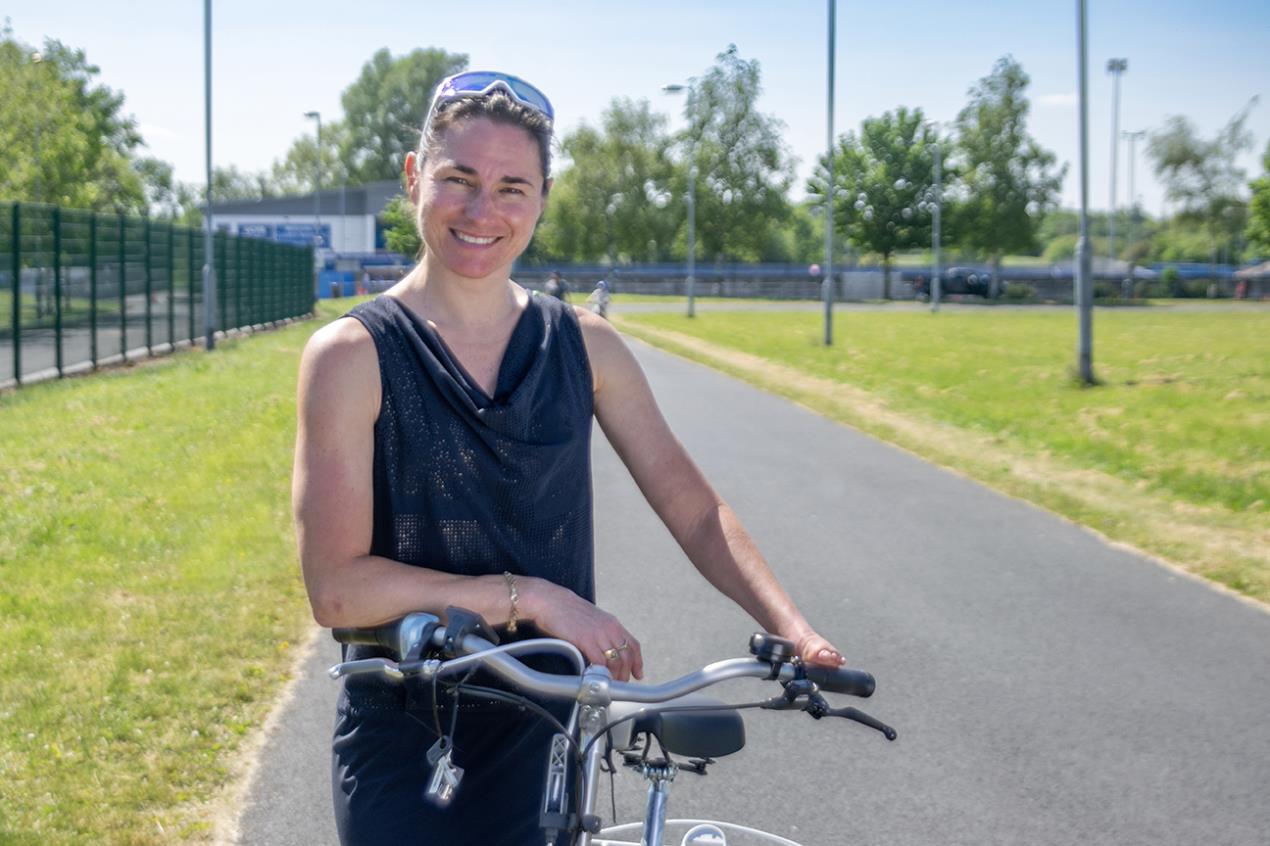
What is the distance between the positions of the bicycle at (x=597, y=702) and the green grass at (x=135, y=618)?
303cm

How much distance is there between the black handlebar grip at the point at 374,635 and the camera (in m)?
2.15

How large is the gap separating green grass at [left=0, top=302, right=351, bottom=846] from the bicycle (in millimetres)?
3032

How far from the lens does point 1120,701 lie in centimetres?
635

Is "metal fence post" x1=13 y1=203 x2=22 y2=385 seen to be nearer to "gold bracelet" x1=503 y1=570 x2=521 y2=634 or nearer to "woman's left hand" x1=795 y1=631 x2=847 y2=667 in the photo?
"gold bracelet" x1=503 y1=570 x2=521 y2=634

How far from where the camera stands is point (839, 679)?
6.63ft

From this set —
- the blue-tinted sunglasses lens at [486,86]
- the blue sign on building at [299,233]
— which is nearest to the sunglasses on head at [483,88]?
the blue-tinted sunglasses lens at [486,86]

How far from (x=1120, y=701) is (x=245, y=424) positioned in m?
11.6

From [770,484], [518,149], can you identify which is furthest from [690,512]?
[770,484]

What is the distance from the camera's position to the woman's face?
94.8 inches

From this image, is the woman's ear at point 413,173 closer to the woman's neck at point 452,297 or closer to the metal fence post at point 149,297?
the woman's neck at point 452,297

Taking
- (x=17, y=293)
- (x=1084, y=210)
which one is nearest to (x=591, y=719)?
(x=1084, y=210)

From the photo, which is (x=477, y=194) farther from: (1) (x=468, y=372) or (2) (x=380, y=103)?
(2) (x=380, y=103)

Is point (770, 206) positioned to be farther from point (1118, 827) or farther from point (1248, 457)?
point (1118, 827)

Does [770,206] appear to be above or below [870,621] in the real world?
above
